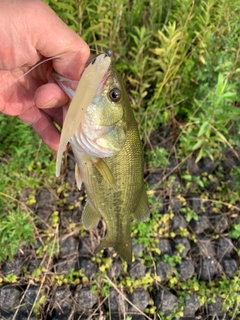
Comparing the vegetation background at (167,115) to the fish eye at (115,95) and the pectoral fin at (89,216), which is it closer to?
the pectoral fin at (89,216)

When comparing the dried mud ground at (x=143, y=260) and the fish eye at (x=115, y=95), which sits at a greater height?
the fish eye at (x=115, y=95)

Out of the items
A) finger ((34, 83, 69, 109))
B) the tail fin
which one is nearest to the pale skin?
finger ((34, 83, 69, 109))

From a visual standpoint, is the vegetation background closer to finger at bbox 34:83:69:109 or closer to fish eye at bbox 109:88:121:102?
finger at bbox 34:83:69:109

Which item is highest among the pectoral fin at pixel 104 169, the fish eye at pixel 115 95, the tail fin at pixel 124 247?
the fish eye at pixel 115 95

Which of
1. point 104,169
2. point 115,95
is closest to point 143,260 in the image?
point 104,169

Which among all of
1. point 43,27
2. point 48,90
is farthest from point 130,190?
point 43,27

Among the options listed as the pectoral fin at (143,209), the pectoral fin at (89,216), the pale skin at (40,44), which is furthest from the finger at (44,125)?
the pectoral fin at (143,209)
